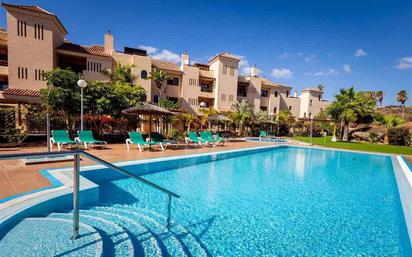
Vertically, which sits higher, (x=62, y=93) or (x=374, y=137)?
(x=62, y=93)

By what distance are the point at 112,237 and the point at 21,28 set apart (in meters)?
24.4

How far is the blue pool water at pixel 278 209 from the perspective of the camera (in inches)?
153

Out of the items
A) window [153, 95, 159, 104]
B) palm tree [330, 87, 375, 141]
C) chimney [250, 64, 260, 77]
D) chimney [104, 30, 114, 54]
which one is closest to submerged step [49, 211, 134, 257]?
window [153, 95, 159, 104]

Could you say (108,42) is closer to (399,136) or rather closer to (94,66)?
(94,66)

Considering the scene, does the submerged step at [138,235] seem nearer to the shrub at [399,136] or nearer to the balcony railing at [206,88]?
the balcony railing at [206,88]

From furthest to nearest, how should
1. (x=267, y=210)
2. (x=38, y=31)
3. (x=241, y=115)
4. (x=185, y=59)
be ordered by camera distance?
(x=185, y=59), (x=241, y=115), (x=38, y=31), (x=267, y=210)

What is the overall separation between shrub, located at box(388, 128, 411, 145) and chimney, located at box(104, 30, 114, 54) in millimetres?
33563

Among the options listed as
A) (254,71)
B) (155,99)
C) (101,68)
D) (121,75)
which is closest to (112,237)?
(121,75)

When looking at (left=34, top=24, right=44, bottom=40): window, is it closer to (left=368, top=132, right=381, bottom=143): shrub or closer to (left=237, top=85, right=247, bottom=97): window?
(left=237, top=85, right=247, bottom=97): window

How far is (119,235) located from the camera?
3168 mm

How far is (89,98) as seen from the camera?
551 inches

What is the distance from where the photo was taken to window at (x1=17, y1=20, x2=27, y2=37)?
1908cm

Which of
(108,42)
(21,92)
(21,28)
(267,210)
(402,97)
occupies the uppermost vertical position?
(108,42)

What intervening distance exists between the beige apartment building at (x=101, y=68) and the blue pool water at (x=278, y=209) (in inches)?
548
